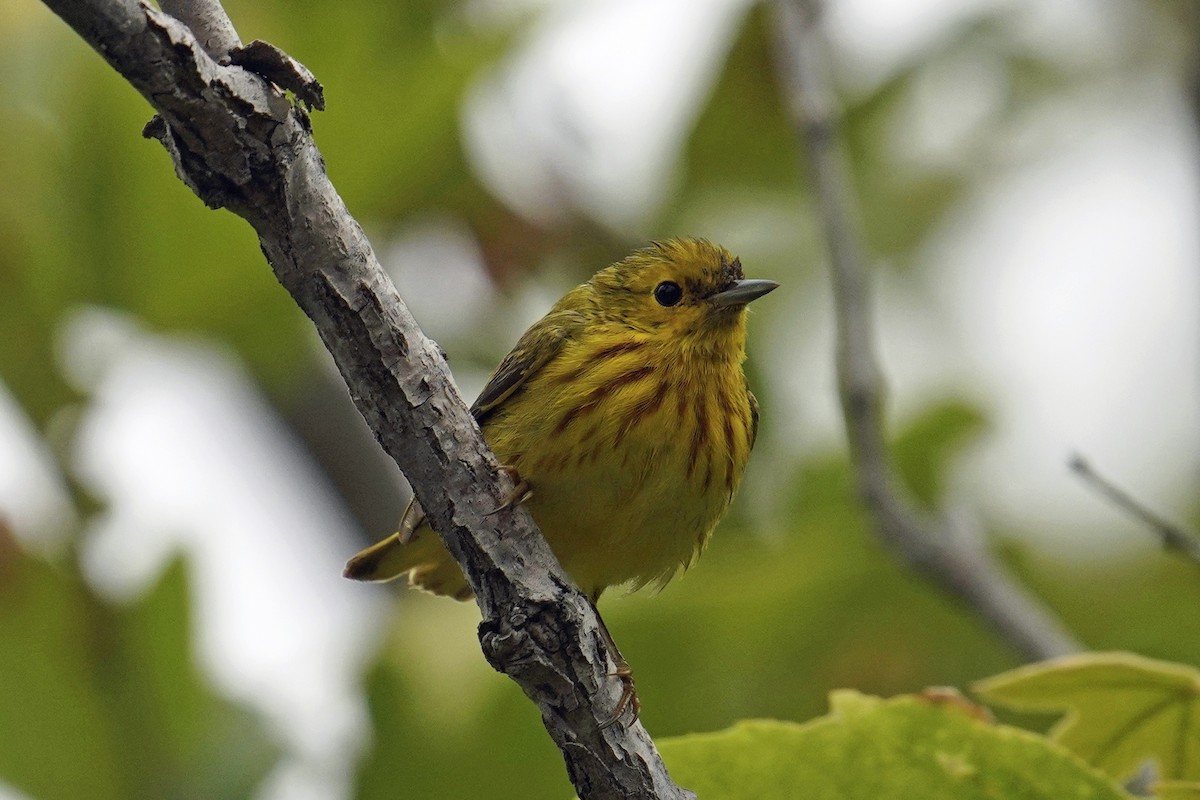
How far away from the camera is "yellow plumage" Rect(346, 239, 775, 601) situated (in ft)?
11.3

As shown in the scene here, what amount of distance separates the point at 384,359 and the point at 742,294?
2.02 m

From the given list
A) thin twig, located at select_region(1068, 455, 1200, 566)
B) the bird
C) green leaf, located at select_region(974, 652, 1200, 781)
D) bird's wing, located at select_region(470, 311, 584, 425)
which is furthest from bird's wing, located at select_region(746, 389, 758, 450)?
green leaf, located at select_region(974, 652, 1200, 781)

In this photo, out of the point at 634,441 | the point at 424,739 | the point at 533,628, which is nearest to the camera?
the point at 533,628

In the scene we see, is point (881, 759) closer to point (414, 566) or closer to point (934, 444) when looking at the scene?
point (414, 566)

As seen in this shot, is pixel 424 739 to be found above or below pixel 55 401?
below

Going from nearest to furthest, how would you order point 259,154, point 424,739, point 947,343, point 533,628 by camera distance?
point 259,154 < point 533,628 < point 424,739 < point 947,343

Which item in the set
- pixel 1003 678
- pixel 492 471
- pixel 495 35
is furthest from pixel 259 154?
pixel 495 35

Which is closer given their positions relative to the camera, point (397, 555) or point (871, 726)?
point (871, 726)

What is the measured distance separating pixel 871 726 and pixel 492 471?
70 centimetres

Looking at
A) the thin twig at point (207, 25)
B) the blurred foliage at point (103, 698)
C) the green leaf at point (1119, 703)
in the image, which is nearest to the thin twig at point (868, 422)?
the green leaf at point (1119, 703)

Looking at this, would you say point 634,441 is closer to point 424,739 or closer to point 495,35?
point 424,739

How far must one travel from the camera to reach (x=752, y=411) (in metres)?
3.98

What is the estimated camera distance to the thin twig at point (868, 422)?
359cm

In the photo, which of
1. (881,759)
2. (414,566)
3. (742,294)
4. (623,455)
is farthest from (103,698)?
(881,759)
